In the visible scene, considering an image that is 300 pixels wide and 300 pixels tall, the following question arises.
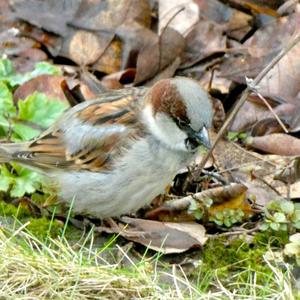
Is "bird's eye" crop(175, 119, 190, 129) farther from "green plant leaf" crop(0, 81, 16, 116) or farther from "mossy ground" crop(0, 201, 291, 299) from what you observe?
"green plant leaf" crop(0, 81, 16, 116)

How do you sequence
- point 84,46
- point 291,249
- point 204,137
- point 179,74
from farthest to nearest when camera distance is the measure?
point 84,46 → point 179,74 → point 204,137 → point 291,249

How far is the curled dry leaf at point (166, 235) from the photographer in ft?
15.5

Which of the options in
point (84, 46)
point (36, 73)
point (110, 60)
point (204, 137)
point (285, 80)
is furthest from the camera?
point (84, 46)

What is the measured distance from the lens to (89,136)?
16.3 ft

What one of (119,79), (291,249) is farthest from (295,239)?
(119,79)

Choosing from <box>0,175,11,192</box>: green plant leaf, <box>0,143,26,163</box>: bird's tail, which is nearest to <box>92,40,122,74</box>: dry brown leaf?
<box>0,143,26,163</box>: bird's tail

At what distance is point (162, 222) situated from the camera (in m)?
4.99

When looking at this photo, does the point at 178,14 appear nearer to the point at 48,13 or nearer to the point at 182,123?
the point at 48,13

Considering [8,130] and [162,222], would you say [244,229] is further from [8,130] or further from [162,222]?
[8,130]

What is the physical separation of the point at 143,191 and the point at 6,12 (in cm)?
266

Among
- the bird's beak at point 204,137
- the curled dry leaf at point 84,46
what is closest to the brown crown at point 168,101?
the bird's beak at point 204,137

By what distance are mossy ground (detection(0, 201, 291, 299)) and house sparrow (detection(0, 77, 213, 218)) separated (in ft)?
0.71

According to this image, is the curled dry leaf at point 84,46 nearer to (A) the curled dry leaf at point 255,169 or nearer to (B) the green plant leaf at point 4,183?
(A) the curled dry leaf at point 255,169

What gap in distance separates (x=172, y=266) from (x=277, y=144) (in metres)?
1.32
